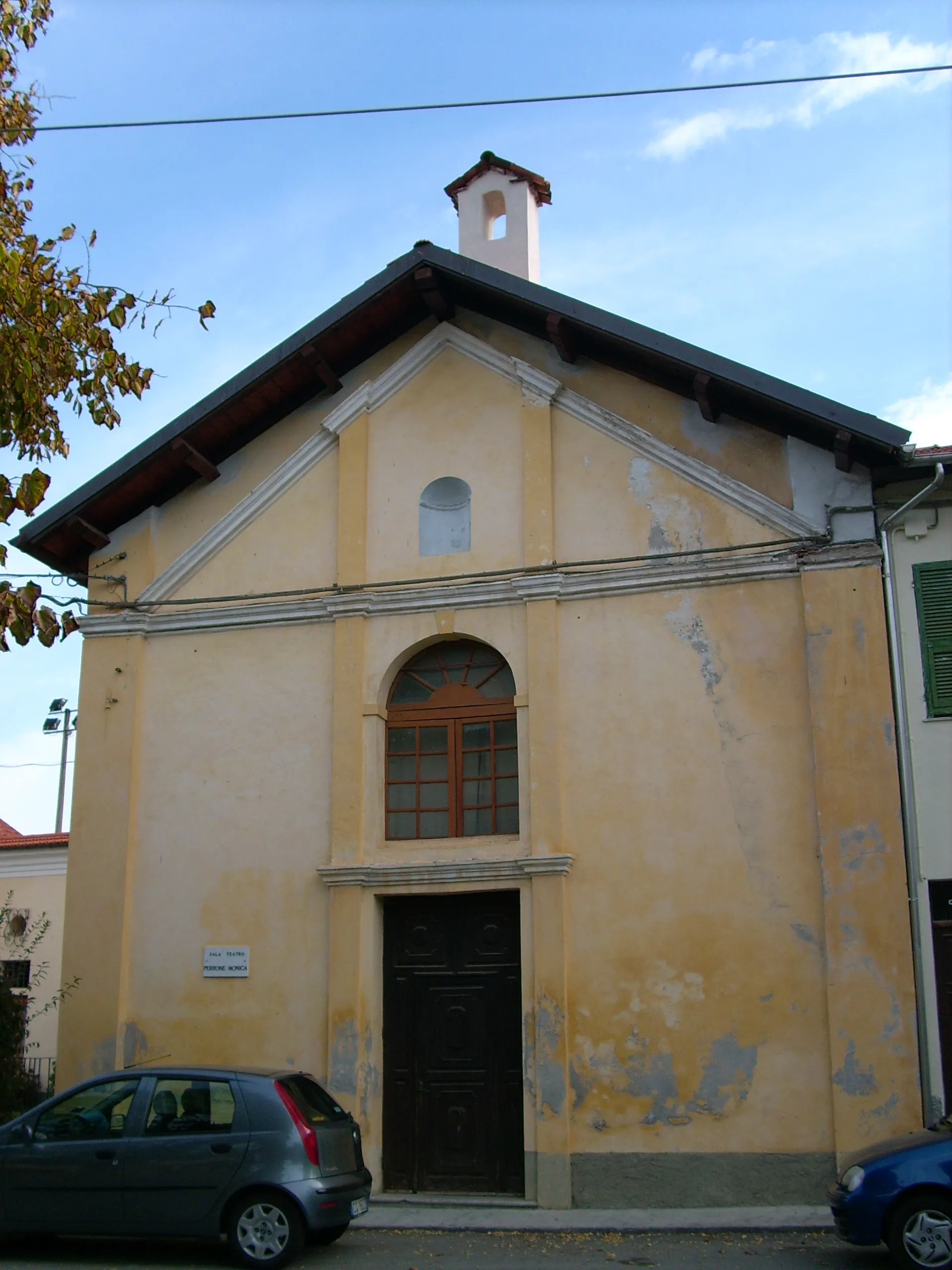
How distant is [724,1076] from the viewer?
1134 cm

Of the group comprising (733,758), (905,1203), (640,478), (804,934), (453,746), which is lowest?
(905,1203)

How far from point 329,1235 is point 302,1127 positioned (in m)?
1.04

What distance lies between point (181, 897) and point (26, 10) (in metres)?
7.90

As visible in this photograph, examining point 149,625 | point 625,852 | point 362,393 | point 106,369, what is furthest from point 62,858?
point 106,369

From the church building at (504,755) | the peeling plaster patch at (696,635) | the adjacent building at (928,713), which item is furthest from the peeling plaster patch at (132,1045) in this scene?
the adjacent building at (928,713)

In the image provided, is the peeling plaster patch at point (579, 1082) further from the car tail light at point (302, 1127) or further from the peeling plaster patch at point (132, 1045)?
the peeling plaster patch at point (132, 1045)

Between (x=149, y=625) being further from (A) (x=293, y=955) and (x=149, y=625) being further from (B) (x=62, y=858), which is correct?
(B) (x=62, y=858)

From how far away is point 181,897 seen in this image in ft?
43.5

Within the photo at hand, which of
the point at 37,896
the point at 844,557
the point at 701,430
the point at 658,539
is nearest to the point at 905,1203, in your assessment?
the point at 844,557

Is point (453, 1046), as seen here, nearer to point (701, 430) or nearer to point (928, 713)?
point (928, 713)

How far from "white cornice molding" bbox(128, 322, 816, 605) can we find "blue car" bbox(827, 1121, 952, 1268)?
6655mm

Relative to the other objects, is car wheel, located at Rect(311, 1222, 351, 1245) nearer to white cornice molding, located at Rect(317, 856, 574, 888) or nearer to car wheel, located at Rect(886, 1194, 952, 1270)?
white cornice molding, located at Rect(317, 856, 574, 888)

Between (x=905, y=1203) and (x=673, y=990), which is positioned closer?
(x=905, y=1203)

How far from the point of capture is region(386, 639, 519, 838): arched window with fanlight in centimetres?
1289
